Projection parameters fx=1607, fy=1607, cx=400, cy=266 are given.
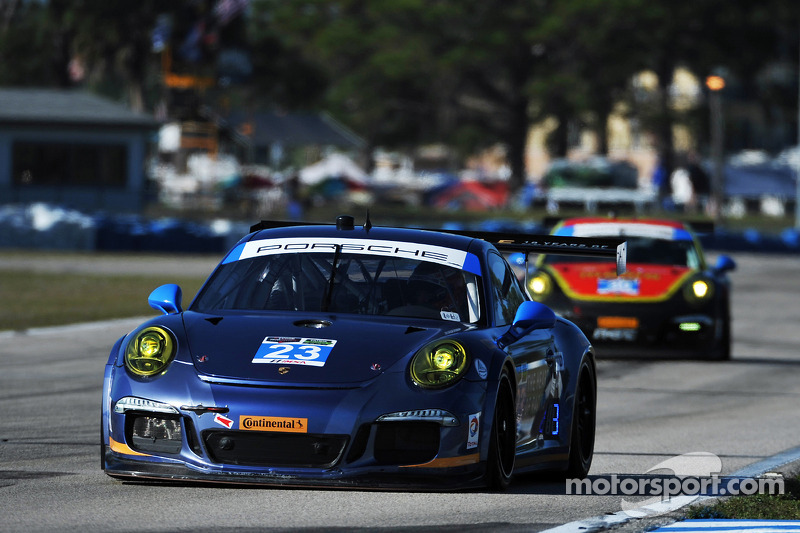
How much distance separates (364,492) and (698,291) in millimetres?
9031

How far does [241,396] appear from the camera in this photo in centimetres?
662

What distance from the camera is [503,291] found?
803 cm

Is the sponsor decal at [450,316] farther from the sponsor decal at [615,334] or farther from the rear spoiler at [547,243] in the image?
the sponsor decal at [615,334]

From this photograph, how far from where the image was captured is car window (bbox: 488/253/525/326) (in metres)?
7.72

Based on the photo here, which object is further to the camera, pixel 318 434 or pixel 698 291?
pixel 698 291

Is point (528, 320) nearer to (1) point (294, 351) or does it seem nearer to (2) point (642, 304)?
(1) point (294, 351)

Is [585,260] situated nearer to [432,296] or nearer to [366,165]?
[432,296]

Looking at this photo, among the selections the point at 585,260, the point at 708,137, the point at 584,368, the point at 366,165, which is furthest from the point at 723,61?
the point at 584,368

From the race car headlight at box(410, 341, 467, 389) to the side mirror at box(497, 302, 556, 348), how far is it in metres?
0.59

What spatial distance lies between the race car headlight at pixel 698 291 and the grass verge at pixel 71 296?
7.76 meters

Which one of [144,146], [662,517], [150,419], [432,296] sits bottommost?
[662,517]

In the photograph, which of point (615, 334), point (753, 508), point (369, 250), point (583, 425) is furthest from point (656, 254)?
point (753, 508)

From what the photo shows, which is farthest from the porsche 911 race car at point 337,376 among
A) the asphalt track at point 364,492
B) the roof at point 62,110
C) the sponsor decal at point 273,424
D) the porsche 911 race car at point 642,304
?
the roof at point 62,110

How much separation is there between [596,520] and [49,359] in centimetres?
962
